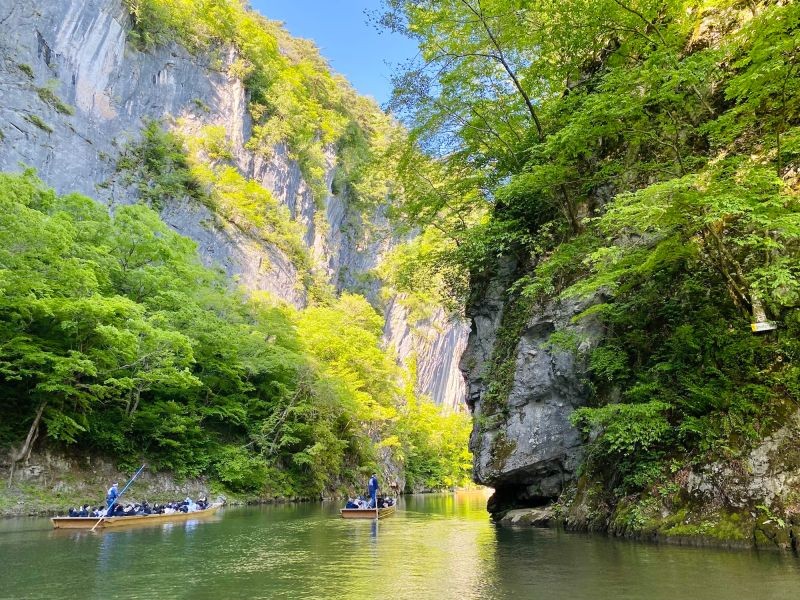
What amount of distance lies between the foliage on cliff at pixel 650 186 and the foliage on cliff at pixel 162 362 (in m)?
11.0

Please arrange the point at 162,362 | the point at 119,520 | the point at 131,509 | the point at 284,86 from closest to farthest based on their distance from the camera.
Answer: the point at 119,520 < the point at 131,509 < the point at 162,362 < the point at 284,86

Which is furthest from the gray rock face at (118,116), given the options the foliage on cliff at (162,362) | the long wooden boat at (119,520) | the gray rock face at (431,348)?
the long wooden boat at (119,520)

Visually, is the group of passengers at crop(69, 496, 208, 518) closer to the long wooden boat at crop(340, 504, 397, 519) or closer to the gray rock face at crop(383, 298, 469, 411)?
the long wooden boat at crop(340, 504, 397, 519)

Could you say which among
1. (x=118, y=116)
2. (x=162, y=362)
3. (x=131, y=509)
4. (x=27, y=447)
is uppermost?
(x=118, y=116)

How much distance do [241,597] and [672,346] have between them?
30.6ft

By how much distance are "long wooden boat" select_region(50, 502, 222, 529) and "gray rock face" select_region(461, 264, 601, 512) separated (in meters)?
8.38

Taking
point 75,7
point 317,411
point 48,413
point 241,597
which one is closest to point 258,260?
point 317,411

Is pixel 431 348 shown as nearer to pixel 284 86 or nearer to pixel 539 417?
pixel 284 86

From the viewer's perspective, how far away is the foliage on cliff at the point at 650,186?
940cm

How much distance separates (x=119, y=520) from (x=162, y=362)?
19.1ft

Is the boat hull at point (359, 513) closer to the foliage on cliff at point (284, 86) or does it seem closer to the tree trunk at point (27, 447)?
the tree trunk at point (27, 447)

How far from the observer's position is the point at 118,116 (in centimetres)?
3338

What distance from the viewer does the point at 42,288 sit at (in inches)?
620

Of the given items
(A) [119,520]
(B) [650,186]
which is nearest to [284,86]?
(A) [119,520]
